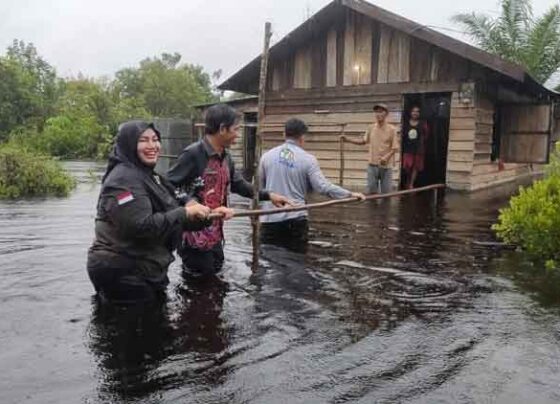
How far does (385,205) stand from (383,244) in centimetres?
398

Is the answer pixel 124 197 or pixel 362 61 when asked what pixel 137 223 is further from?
pixel 362 61

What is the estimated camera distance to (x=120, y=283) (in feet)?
13.1

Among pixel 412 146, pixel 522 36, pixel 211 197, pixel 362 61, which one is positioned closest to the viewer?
pixel 211 197

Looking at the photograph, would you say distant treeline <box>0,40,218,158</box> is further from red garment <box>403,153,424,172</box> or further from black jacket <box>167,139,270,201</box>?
black jacket <box>167,139,270,201</box>

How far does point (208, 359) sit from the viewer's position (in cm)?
348

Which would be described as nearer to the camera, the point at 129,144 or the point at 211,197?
the point at 129,144

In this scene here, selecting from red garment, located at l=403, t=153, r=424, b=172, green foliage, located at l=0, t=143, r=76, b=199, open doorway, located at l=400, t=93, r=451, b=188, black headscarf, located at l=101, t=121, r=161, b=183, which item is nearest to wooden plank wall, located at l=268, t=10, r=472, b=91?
red garment, located at l=403, t=153, r=424, b=172

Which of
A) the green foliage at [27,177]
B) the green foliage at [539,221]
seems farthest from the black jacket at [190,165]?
the green foliage at [27,177]

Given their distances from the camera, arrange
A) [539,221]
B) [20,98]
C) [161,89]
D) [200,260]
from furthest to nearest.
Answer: [161,89]
[20,98]
[539,221]
[200,260]

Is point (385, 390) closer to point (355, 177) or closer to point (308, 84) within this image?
point (355, 177)

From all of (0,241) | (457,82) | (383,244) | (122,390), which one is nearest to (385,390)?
(122,390)

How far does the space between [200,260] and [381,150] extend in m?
6.19

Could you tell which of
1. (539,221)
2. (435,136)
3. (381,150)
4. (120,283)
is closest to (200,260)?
(120,283)

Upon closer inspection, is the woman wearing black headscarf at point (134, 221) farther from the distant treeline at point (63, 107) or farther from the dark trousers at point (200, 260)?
the distant treeline at point (63, 107)
